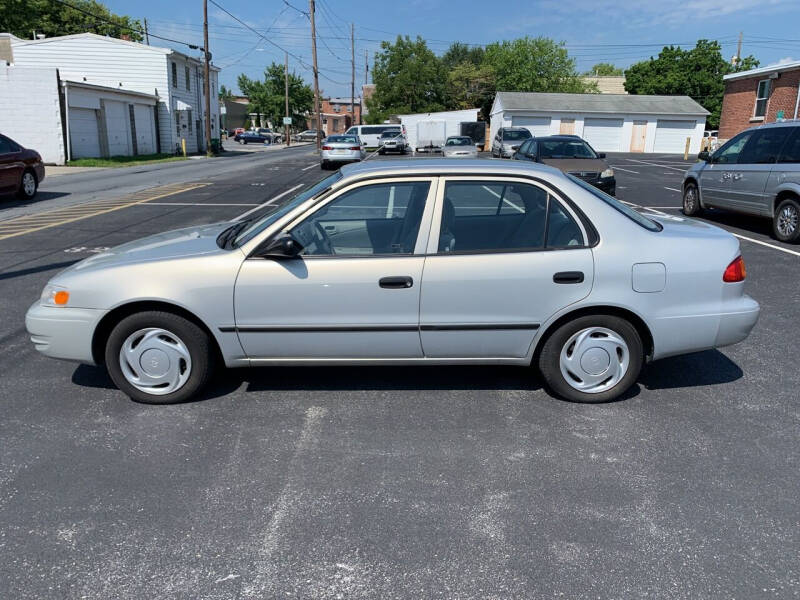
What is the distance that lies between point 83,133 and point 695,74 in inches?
2393

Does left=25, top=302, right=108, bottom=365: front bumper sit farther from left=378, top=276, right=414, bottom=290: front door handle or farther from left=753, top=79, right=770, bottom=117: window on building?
left=753, top=79, right=770, bottom=117: window on building

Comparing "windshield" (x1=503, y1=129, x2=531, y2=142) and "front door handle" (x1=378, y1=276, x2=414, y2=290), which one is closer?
"front door handle" (x1=378, y1=276, x2=414, y2=290)

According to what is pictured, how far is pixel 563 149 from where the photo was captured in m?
15.9

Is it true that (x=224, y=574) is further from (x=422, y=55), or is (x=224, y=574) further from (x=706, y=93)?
(x=422, y=55)

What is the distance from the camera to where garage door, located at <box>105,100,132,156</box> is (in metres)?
33.0

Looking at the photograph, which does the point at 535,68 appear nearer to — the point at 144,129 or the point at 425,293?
the point at 144,129

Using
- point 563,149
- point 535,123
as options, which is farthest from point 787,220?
point 535,123

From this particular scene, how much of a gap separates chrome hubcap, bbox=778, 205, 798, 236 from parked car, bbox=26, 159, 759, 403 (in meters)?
6.82

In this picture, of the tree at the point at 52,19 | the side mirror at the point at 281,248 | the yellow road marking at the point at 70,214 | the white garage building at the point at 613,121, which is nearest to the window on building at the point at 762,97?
the white garage building at the point at 613,121

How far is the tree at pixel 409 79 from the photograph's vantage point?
8338 centimetres

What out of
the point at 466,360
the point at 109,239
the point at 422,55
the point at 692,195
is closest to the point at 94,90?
the point at 109,239

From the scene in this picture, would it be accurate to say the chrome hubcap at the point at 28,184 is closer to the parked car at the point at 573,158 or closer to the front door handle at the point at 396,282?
the parked car at the point at 573,158

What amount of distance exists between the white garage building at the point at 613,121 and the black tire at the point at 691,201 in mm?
38532

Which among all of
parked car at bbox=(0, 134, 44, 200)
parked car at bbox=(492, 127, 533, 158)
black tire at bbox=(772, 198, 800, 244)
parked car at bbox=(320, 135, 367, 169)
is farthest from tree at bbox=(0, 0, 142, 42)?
black tire at bbox=(772, 198, 800, 244)
